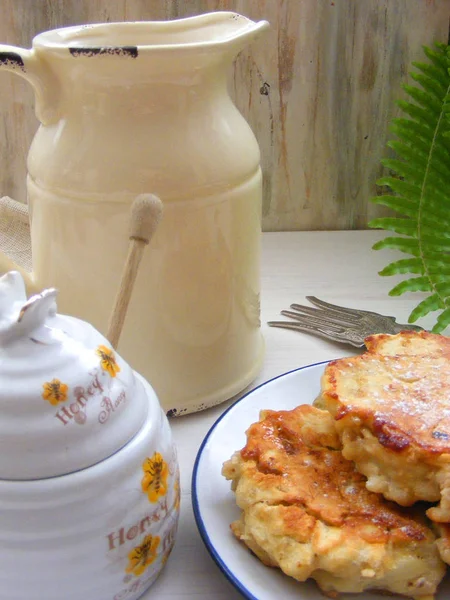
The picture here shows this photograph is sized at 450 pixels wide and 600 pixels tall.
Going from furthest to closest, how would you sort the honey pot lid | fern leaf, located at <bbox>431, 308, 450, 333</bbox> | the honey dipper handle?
fern leaf, located at <bbox>431, 308, 450, 333</bbox> → the honey dipper handle → the honey pot lid

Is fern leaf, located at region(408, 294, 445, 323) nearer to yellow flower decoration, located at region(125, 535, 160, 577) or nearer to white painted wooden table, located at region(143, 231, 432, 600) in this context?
white painted wooden table, located at region(143, 231, 432, 600)

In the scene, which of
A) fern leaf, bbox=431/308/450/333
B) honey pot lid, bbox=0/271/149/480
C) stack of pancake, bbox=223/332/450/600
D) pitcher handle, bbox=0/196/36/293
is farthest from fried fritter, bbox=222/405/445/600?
pitcher handle, bbox=0/196/36/293

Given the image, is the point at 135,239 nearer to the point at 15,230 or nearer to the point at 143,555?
the point at 143,555

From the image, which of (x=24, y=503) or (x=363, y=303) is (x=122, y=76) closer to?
(x=24, y=503)

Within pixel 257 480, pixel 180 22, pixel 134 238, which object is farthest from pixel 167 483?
pixel 180 22

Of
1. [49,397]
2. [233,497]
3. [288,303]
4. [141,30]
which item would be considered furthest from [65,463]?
[288,303]
